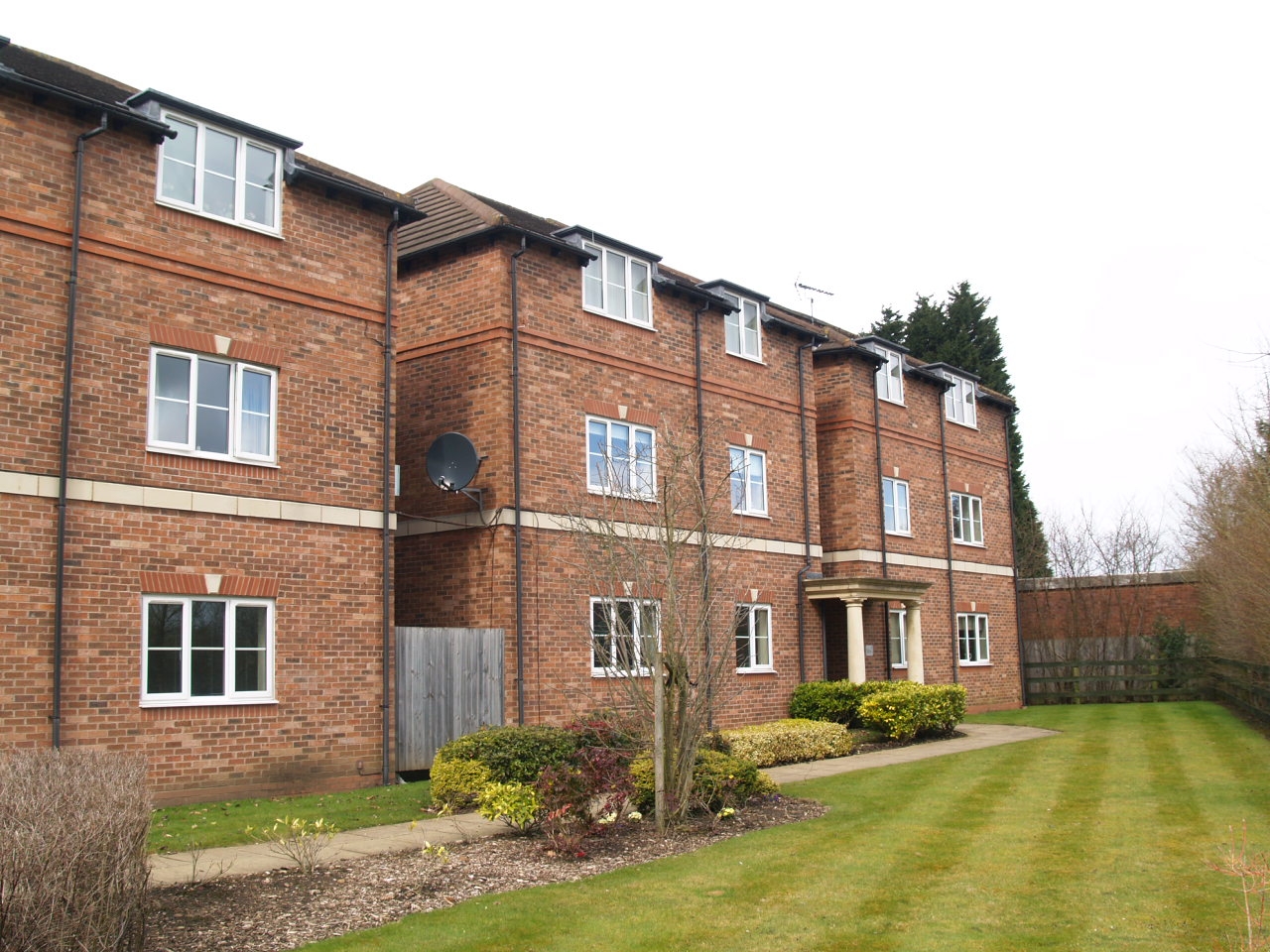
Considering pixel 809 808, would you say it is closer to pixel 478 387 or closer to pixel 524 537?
pixel 524 537

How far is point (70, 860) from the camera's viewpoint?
6285mm

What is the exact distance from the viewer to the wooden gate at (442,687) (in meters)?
16.6

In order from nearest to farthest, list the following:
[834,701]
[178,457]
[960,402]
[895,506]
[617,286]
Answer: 1. [178,457]
2. [617,286]
3. [834,701]
4. [895,506]
5. [960,402]

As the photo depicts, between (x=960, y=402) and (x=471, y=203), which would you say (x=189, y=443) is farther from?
(x=960, y=402)

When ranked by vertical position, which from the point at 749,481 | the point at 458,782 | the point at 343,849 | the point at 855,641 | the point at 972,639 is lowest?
the point at 343,849

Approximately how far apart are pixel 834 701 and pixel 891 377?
31.3ft

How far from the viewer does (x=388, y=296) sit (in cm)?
1709

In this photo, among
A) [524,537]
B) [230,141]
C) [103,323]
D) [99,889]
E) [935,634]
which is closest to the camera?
[99,889]

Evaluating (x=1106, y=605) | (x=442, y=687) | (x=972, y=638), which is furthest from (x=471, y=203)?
(x=1106, y=605)

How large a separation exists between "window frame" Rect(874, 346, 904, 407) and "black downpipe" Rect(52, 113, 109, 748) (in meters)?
19.0

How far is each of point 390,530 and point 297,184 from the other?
499 centimetres

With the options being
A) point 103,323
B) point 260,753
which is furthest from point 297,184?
point 260,753

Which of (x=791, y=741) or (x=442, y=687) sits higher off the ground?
(x=442, y=687)

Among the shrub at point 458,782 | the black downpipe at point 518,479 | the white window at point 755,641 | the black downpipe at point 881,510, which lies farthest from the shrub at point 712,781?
the black downpipe at point 881,510
